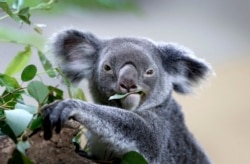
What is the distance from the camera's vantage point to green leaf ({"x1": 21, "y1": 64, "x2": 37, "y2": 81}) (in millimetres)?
1875

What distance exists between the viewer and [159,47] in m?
2.67

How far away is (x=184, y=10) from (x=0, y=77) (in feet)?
21.3

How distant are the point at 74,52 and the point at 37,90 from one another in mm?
1012

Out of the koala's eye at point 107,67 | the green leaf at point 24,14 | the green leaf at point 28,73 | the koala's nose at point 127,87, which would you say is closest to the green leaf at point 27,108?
the green leaf at point 28,73

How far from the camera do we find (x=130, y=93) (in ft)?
6.76

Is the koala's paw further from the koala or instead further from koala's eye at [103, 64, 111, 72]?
koala's eye at [103, 64, 111, 72]

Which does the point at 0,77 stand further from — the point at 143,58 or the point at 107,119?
the point at 143,58

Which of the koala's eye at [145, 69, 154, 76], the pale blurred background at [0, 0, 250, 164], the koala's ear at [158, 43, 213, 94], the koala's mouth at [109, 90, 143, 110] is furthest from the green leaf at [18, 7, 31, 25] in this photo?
the pale blurred background at [0, 0, 250, 164]

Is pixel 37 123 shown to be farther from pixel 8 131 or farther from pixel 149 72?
pixel 149 72

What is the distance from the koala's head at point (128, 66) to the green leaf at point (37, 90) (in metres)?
0.52

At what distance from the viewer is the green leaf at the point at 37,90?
1698 millimetres

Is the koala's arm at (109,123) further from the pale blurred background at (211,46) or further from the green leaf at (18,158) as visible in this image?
the pale blurred background at (211,46)

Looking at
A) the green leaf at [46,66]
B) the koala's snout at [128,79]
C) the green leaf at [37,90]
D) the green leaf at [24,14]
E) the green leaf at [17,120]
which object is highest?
the green leaf at [24,14]

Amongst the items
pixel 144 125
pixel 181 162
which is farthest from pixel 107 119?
pixel 181 162
